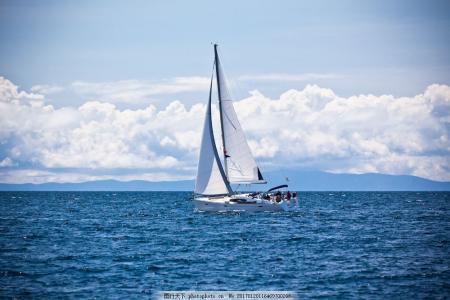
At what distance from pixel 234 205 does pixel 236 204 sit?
0.26 m

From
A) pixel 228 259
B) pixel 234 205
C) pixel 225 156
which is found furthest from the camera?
pixel 234 205

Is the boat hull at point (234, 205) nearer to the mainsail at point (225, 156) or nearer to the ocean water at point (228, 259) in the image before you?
the mainsail at point (225, 156)

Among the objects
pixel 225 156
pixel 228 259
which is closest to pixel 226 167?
pixel 225 156

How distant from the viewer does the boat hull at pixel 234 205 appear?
72.4 m

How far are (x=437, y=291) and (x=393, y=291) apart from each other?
220 cm

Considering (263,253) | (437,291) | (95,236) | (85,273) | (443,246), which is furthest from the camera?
(95,236)

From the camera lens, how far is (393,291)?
31.8m

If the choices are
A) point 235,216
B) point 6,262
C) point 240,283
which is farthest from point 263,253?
point 235,216

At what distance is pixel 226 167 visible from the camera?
7225cm

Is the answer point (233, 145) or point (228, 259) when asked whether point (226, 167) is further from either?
point (228, 259)

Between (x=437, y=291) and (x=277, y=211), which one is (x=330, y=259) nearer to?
(x=437, y=291)

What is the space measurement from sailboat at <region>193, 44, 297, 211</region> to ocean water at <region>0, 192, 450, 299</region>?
7.80 meters

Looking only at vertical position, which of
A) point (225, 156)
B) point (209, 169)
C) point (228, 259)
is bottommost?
point (228, 259)

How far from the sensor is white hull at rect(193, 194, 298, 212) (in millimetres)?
72438
